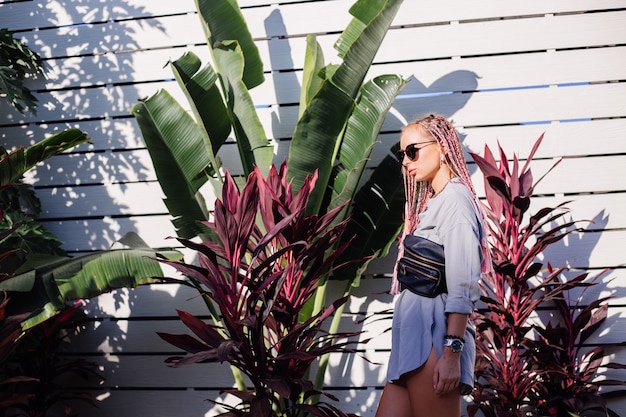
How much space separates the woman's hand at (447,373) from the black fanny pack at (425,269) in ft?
0.63

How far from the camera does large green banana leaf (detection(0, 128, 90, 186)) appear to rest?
114 inches

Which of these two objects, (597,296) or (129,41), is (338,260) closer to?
(597,296)

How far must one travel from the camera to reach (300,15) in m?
3.77

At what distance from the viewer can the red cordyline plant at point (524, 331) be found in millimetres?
3064

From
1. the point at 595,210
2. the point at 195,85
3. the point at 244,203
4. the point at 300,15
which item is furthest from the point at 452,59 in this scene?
the point at 244,203

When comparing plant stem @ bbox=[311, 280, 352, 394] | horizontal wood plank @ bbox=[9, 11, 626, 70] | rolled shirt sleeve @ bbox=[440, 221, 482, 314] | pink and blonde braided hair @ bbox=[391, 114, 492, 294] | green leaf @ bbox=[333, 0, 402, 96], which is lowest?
plant stem @ bbox=[311, 280, 352, 394]

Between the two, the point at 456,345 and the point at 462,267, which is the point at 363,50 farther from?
the point at 456,345

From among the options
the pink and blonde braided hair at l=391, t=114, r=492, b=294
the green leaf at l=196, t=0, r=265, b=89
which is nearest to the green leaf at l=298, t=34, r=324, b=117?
the green leaf at l=196, t=0, r=265, b=89

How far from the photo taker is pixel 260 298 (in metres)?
2.47

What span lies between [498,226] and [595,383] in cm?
95

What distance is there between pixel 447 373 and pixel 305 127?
176 cm

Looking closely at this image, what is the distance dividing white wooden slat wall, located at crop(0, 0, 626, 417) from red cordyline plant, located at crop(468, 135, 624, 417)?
9.9 inches

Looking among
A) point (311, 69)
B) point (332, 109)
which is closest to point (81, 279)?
point (332, 109)

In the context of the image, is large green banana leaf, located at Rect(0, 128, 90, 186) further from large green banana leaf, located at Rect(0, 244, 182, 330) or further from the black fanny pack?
the black fanny pack
